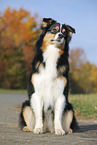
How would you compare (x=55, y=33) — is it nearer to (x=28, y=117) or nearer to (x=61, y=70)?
(x=61, y=70)

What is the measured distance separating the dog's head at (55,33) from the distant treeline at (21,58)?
26.3 meters

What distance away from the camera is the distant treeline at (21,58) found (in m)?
35.6

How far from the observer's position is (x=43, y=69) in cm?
594

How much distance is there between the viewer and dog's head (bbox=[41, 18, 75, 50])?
5.87m

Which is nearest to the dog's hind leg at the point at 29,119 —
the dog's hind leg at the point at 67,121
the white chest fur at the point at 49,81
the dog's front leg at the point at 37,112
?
the dog's front leg at the point at 37,112

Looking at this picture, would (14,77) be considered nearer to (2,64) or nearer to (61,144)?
(2,64)

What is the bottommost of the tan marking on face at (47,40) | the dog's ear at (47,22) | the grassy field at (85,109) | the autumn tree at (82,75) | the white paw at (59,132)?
the autumn tree at (82,75)

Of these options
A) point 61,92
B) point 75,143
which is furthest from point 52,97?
point 75,143

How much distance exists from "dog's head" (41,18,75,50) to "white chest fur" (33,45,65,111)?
Answer: 124 millimetres

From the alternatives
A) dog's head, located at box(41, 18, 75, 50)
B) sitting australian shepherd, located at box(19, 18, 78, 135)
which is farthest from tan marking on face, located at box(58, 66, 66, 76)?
dog's head, located at box(41, 18, 75, 50)

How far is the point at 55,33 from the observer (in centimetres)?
590

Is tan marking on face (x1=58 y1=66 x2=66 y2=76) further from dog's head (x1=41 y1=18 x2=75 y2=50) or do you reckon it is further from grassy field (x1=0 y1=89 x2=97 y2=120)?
grassy field (x1=0 y1=89 x2=97 y2=120)

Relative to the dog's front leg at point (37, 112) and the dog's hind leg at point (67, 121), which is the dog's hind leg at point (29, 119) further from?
the dog's hind leg at point (67, 121)

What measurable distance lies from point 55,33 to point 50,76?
36.6 inches
